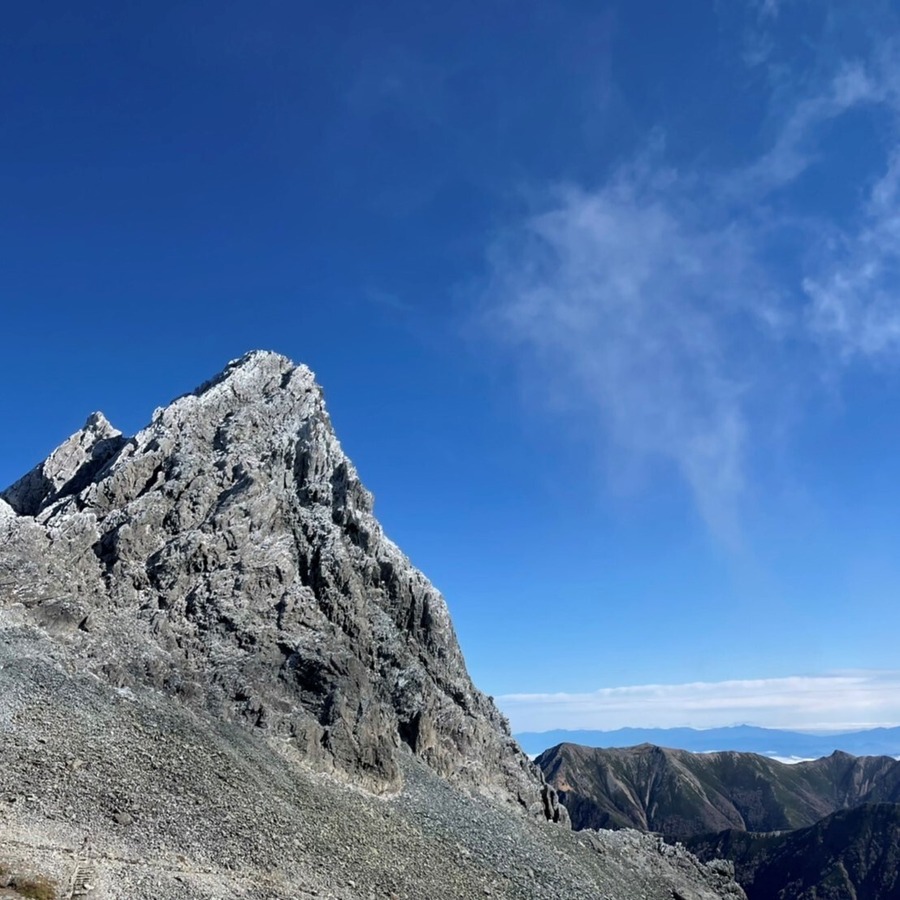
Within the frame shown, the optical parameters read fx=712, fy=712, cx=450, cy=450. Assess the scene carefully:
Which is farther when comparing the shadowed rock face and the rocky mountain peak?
the rocky mountain peak

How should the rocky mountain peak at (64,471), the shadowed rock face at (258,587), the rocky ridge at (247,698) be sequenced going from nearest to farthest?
the rocky ridge at (247,698) < the shadowed rock face at (258,587) < the rocky mountain peak at (64,471)

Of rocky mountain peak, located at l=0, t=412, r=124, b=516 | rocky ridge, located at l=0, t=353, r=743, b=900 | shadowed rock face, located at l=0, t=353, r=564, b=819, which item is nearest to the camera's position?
rocky ridge, located at l=0, t=353, r=743, b=900

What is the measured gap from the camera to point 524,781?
7894 centimetres

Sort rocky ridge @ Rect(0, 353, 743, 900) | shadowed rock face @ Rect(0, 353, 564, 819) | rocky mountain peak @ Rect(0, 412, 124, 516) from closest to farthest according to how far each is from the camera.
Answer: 1. rocky ridge @ Rect(0, 353, 743, 900)
2. shadowed rock face @ Rect(0, 353, 564, 819)
3. rocky mountain peak @ Rect(0, 412, 124, 516)

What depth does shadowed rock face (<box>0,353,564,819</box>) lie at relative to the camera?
61.0m

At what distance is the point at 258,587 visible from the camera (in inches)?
2788

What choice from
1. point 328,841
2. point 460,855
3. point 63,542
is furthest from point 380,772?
point 63,542

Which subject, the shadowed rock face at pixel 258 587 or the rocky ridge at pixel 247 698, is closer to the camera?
the rocky ridge at pixel 247 698

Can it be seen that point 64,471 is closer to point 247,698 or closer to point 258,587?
point 258,587

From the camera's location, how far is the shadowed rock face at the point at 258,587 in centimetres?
6103

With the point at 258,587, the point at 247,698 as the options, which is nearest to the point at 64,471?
the point at 258,587

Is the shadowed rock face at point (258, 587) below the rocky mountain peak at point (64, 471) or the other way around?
below

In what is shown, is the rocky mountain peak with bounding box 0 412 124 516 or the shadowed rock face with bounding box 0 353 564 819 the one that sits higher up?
the rocky mountain peak with bounding box 0 412 124 516

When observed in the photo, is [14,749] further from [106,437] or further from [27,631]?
[106,437]
